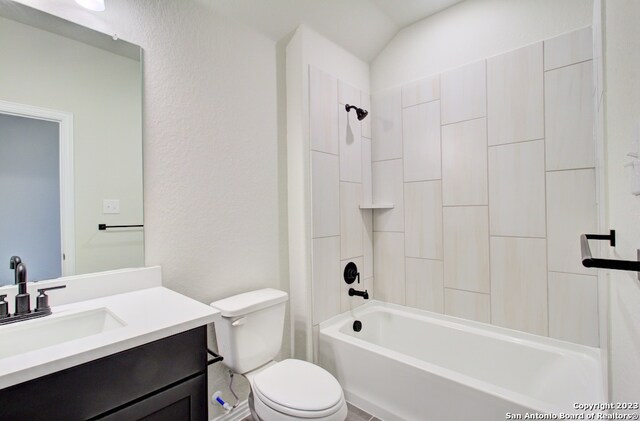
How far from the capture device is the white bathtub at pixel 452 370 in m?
1.43

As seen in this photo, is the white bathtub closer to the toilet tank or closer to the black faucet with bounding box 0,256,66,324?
the toilet tank

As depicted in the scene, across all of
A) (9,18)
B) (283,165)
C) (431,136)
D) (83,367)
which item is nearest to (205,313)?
(83,367)

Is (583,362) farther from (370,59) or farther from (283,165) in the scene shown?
(370,59)

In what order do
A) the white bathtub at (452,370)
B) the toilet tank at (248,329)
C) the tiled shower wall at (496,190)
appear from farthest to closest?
the tiled shower wall at (496,190)
the toilet tank at (248,329)
the white bathtub at (452,370)

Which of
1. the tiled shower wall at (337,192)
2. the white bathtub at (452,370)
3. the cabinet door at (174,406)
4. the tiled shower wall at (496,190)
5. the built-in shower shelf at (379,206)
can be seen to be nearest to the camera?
the cabinet door at (174,406)

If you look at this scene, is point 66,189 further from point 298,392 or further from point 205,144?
point 298,392

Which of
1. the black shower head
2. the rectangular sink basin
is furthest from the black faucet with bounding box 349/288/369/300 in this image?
the rectangular sink basin

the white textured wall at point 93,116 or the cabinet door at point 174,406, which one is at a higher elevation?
the white textured wall at point 93,116

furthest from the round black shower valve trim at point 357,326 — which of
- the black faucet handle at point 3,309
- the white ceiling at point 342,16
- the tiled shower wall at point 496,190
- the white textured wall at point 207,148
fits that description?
the white ceiling at point 342,16

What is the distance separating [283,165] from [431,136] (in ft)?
3.65

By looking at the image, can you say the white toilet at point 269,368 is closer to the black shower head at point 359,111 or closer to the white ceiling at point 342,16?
the black shower head at point 359,111

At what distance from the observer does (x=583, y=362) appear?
1.61 metres

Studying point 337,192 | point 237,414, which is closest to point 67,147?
point 337,192

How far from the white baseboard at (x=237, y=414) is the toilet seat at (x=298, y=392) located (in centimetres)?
44
